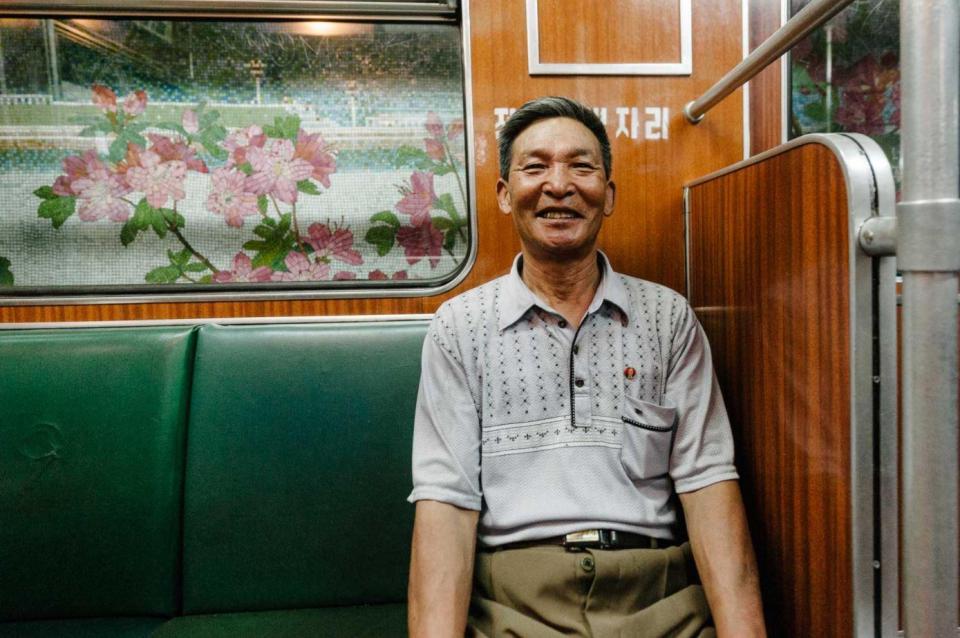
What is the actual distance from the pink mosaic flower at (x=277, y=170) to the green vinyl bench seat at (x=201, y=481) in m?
0.43

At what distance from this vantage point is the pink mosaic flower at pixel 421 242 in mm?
1814

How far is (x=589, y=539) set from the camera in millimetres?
1247

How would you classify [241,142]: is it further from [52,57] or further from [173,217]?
[52,57]

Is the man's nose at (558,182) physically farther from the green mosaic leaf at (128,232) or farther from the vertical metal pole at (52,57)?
the vertical metal pole at (52,57)

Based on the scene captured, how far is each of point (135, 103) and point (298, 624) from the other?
4.61 feet

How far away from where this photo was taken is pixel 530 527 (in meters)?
1.28

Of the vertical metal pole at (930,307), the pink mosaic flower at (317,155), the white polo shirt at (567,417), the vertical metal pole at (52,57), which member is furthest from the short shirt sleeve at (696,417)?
the vertical metal pole at (52,57)

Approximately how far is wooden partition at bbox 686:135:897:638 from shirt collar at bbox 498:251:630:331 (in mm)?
248

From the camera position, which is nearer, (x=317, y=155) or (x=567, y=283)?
(x=567, y=283)

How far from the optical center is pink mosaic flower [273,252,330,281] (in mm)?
1802

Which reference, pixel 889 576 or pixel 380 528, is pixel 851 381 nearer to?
pixel 889 576

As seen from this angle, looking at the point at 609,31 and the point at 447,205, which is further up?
the point at 609,31

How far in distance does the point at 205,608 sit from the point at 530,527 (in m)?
0.83

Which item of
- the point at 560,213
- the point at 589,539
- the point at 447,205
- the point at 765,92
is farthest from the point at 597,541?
the point at 765,92
